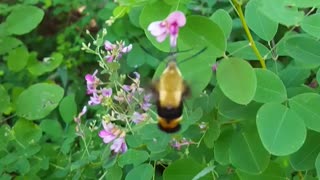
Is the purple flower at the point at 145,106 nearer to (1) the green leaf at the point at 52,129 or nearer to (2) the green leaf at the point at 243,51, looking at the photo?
(2) the green leaf at the point at 243,51

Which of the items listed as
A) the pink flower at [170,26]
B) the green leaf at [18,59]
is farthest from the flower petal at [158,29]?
the green leaf at [18,59]

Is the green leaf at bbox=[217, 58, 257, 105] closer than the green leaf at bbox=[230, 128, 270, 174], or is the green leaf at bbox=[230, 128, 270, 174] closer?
the green leaf at bbox=[217, 58, 257, 105]

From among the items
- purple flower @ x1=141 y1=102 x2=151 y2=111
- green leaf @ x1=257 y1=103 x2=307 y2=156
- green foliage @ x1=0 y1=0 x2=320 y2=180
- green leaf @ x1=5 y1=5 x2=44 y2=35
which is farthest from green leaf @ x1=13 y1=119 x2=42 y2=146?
green leaf @ x1=257 y1=103 x2=307 y2=156

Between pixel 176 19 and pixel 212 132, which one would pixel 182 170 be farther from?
pixel 176 19

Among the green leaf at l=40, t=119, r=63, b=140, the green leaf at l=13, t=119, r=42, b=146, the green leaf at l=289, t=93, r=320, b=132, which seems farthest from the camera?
the green leaf at l=40, t=119, r=63, b=140

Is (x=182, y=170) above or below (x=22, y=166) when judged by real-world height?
above

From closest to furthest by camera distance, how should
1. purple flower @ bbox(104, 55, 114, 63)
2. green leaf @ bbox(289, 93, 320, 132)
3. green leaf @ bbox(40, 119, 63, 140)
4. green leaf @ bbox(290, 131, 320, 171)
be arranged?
green leaf @ bbox(289, 93, 320, 132) < green leaf @ bbox(290, 131, 320, 171) < purple flower @ bbox(104, 55, 114, 63) < green leaf @ bbox(40, 119, 63, 140)

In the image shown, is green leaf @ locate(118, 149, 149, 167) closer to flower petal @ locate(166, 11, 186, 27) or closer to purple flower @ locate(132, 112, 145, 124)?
purple flower @ locate(132, 112, 145, 124)

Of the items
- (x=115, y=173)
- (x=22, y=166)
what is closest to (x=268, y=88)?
(x=115, y=173)
